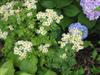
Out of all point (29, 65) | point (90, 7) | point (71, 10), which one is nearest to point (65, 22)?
point (71, 10)

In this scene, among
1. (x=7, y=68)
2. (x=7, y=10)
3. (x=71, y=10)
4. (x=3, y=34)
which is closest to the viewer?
(x=7, y=68)

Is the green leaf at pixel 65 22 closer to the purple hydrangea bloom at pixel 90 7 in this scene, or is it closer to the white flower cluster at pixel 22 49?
the purple hydrangea bloom at pixel 90 7

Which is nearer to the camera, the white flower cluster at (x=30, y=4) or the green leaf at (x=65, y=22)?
the white flower cluster at (x=30, y=4)

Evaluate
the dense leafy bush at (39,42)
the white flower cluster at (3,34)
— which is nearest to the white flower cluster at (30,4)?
the dense leafy bush at (39,42)

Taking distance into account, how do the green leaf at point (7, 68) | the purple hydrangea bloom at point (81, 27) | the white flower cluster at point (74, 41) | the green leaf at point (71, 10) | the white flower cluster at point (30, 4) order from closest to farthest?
1. the green leaf at point (7, 68)
2. the white flower cluster at point (74, 41)
3. the white flower cluster at point (30, 4)
4. the purple hydrangea bloom at point (81, 27)
5. the green leaf at point (71, 10)

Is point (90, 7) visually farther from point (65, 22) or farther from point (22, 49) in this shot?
point (22, 49)

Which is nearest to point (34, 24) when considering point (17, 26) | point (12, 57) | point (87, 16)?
point (17, 26)
